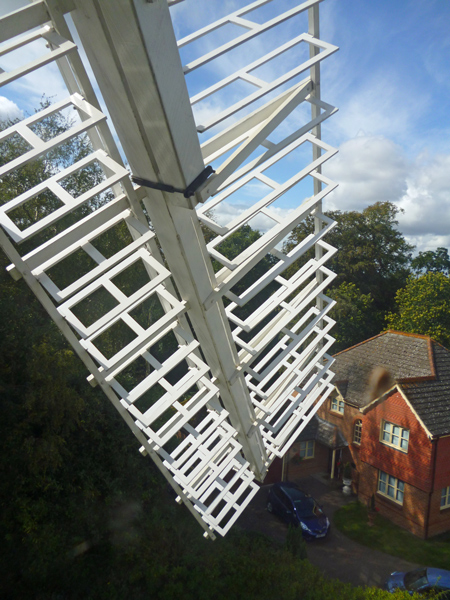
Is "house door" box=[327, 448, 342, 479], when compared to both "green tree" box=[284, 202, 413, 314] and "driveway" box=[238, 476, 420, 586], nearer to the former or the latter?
"driveway" box=[238, 476, 420, 586]

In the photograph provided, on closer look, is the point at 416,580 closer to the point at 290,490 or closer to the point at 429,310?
the point at 290,490

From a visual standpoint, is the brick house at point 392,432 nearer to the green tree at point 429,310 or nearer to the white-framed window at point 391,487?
the white-framed window at point 391,487

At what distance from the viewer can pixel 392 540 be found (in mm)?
9656

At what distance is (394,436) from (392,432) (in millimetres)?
105

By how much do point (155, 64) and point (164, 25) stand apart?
0.16m

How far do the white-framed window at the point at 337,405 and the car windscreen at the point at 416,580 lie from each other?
5.13 m

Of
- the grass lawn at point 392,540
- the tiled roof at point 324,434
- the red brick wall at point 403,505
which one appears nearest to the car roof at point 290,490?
the grass lawn at point 392,540

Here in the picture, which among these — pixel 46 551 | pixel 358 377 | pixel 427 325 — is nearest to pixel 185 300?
pixel 46 551

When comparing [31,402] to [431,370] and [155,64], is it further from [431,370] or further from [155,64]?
[431,370]

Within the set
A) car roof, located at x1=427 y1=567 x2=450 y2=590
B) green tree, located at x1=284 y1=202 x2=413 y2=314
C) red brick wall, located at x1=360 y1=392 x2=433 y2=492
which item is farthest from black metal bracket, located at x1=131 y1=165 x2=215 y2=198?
green tree, located at x1=284 y1=202 x2=413 y2=314

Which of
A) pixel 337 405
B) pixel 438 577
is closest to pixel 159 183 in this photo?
pixel 438 577

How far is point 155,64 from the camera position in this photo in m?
1.58

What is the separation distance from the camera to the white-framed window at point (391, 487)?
1019 centimetres

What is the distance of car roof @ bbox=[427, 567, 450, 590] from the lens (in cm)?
690
